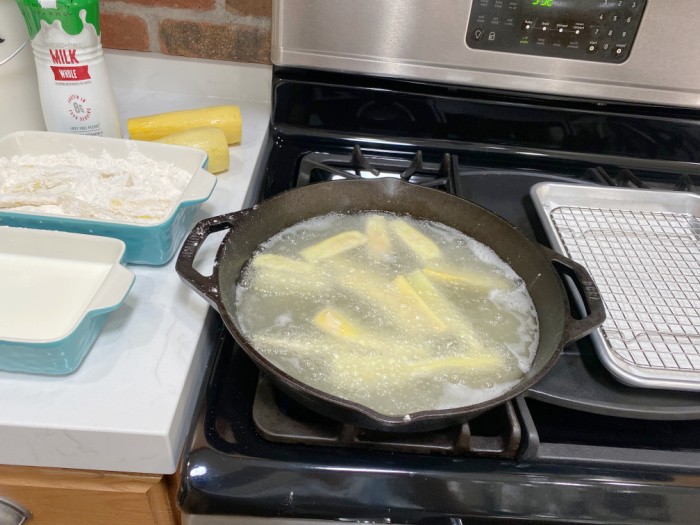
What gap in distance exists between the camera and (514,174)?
32.2 inches

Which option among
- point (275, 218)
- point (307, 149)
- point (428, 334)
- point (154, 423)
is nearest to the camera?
point (154, 423)

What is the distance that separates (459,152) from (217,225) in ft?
1.52

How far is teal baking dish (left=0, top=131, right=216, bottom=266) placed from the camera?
55cm

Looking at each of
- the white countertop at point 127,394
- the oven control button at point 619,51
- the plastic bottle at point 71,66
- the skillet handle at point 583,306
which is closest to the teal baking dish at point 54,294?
the white countertop at point 127,394

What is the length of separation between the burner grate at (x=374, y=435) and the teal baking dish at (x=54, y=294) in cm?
15

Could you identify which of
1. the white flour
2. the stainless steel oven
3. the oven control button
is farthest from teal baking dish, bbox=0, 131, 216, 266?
the oven control button

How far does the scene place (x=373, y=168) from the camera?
81 centimetres

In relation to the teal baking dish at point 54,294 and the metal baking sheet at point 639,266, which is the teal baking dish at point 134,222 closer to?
the teal baking dish at point 54,294

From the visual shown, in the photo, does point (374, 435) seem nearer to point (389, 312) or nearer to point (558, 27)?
point (389, 312)

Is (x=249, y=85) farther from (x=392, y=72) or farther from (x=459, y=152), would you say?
(x=459, y=152)

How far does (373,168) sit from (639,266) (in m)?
0.37

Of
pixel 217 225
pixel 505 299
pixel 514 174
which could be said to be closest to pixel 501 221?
pixel 505 299

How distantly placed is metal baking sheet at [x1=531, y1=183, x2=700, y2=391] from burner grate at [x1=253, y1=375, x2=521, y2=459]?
130 millimetres

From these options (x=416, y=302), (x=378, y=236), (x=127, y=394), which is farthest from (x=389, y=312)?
(x=127, y=394)
